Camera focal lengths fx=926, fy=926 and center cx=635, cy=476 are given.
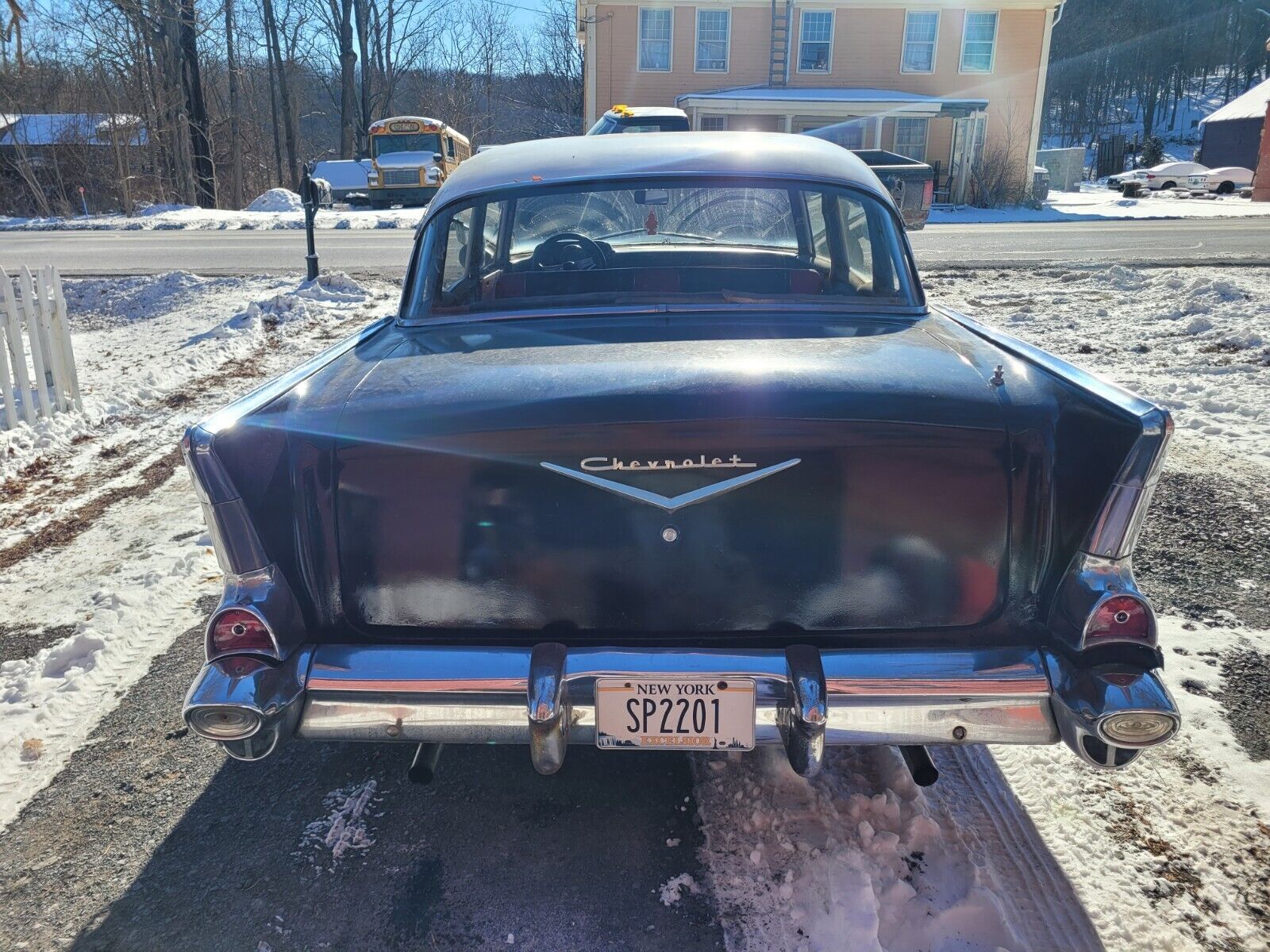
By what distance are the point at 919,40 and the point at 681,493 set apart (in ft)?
102

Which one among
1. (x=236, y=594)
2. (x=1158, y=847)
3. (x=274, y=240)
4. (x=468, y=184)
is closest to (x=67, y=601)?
(x=236, y=594)

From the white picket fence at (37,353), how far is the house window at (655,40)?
24792 mm

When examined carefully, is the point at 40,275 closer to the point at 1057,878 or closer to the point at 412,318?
the point at 412,318

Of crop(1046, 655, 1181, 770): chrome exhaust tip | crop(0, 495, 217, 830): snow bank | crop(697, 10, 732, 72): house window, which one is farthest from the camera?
crop(697, 10, 732, 72): house window

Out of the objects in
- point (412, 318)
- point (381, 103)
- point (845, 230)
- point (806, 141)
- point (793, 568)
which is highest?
point (381, 103)

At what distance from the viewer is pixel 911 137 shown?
1117 inches

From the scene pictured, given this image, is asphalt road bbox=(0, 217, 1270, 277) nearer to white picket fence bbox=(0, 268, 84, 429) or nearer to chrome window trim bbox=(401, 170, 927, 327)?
white picket fence bbox=(0, 268, 84, 429)

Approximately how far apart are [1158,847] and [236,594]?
2387mm

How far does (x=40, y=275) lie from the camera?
20.5ft

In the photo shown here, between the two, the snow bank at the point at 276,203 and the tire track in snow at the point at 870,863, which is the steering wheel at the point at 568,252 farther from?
the snow bank at the point at 276,203

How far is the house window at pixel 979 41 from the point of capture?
92.6ft

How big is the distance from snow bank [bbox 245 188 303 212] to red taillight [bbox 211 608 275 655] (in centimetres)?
2729

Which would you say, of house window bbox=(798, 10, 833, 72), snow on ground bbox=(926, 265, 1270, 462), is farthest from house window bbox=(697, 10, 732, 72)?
snow on ground bbox=(926, 265, 1270, 462)

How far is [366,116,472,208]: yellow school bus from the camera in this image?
90.1 ft
